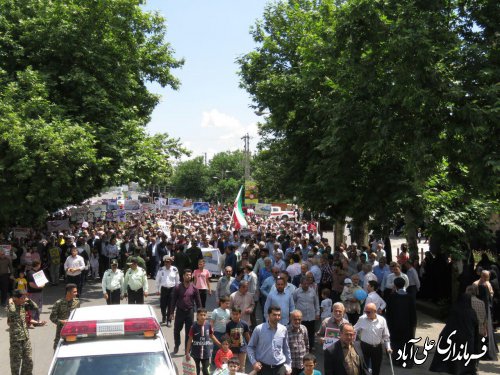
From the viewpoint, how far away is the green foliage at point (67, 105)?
1966 centimetres

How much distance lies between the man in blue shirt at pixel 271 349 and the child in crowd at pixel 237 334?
0.70 m

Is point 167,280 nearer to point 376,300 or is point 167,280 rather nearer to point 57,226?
point 376,300

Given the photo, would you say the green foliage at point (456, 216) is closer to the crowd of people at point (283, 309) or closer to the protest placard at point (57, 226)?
the crowd of people at point (283, 309)

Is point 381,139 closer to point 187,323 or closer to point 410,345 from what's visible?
point 410,345

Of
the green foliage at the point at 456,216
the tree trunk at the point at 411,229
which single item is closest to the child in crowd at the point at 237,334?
the green foliage at the point at 456,216

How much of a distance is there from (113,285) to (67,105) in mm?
10503

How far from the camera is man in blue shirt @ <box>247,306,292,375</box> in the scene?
8148 mm

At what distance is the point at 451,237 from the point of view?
16547 mm

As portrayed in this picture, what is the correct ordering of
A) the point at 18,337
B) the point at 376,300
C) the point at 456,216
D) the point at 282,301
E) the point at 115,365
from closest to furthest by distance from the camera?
the point at 115,365 < the point at 18,337 < the point at 282,301 < the point at 376,300 < the point at 456,216

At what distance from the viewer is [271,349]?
8.14 metres

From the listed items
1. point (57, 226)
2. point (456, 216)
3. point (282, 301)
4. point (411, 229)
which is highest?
point (456, 216)

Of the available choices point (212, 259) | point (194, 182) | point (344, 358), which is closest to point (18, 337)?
point (344, 358)

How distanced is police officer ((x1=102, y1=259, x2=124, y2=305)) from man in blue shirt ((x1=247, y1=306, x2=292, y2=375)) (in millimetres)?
6732

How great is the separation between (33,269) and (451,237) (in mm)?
10592
